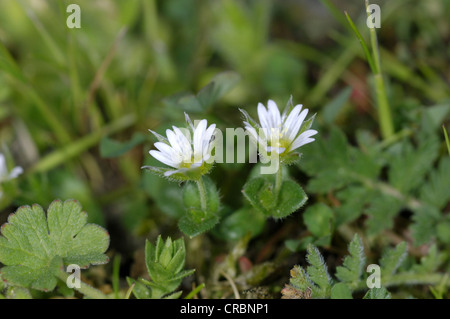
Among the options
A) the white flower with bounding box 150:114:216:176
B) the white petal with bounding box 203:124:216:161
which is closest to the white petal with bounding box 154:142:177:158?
the white flower with bounding box 150:114:216:176

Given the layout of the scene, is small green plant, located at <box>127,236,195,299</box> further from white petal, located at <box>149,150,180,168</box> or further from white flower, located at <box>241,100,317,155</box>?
white flower, located at <box>241,100,317,155</box>

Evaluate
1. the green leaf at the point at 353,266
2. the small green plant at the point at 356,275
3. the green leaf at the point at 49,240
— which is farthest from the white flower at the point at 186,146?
the green leaf at the point at 353,266

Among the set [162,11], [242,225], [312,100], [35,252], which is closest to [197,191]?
[242,225]

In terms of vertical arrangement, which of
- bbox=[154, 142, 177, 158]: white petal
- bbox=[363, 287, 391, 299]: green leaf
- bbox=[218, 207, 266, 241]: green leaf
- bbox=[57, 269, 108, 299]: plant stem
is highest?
bbox=[154, 142, 177, 158]: white petal

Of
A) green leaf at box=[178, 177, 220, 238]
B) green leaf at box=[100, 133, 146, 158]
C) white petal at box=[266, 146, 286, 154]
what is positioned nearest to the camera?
white petal at box=[266, 146, 286, 154]

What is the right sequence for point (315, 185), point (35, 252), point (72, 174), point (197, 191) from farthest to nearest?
point (72, 174)
point (315, 185)
point (197, 191)
point (35, 252)

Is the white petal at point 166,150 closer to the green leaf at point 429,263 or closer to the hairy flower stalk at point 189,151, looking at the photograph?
the hairy flower stalk at point 189,151

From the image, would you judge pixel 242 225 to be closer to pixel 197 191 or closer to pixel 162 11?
pixel 197 191
